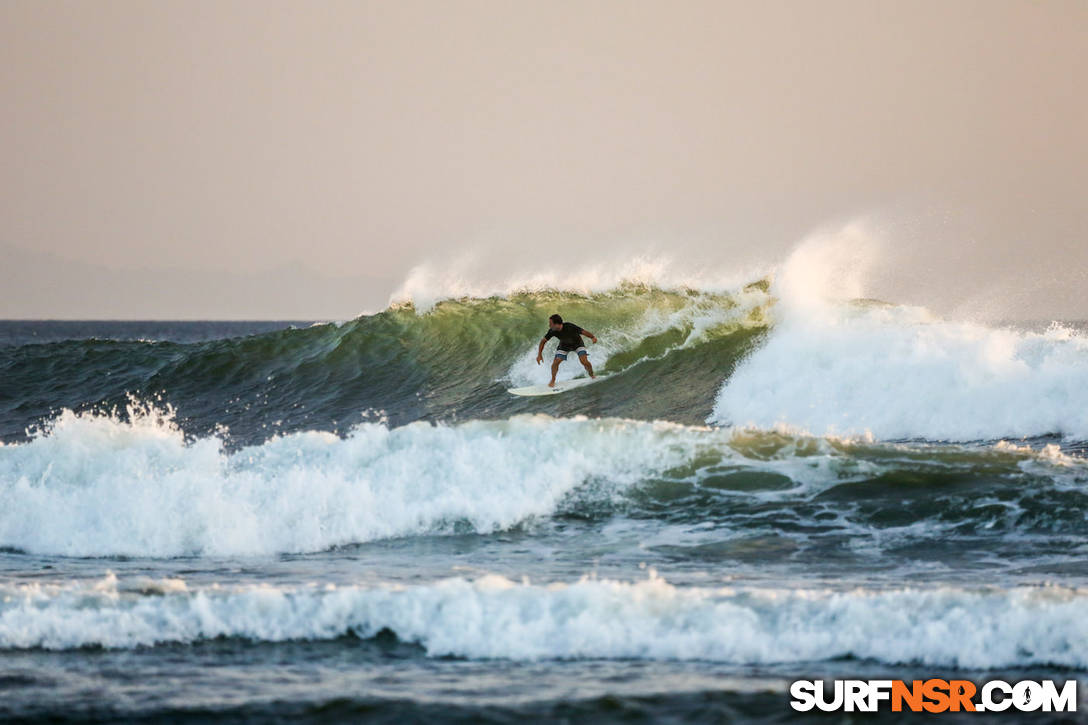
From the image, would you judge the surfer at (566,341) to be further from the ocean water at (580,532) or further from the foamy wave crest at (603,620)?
the foamy wave crest at (603,620)

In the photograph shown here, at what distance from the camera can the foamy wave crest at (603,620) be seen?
6.23 m

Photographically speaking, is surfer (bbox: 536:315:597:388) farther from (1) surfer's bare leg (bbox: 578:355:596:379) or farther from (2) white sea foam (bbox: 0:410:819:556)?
(2) white sea foam (bbox: 0:410:819:556)

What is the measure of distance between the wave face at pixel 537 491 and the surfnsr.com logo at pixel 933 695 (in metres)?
2.90

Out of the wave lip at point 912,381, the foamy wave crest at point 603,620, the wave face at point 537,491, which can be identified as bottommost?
the foamy wave crest at point 603,620

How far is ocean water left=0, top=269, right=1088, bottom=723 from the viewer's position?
236 inches

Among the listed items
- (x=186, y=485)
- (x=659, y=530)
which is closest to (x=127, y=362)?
(x=186, y=485)

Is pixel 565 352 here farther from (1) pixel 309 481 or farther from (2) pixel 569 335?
(1) pixel 309 481

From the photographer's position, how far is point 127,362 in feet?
78.7

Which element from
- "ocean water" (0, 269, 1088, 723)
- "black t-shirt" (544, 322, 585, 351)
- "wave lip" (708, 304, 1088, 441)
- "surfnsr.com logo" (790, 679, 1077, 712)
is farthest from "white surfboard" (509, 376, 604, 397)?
"surfnsr.com logo" (790, 679, 1077, 712)

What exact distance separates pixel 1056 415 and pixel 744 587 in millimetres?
9809

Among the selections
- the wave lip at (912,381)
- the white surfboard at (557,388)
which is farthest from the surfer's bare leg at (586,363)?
the wave lip at (912,381)

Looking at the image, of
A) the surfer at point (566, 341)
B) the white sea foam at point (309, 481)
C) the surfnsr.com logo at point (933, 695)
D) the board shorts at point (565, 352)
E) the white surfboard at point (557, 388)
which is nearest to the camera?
the surfnsr.com logo at point (933, 695)

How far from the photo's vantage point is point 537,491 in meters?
10.7

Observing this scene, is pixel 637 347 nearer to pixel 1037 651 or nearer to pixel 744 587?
pixel 744 587
